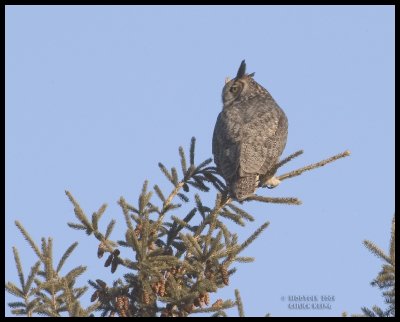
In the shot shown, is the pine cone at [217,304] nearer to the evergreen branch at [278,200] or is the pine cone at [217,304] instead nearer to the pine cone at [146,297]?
the pine cone at [146,297]

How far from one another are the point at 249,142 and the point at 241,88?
2204 mm

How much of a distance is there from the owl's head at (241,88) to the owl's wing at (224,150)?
1.20 metres

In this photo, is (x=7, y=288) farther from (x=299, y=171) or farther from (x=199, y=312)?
(x=299, y=171)

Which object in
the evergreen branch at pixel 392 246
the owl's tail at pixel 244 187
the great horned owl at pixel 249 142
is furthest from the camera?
the great horned owl at pixel 249 142

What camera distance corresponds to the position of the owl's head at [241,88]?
34.4 ft

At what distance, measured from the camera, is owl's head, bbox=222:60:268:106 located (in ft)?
34.4

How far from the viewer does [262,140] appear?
873 cm

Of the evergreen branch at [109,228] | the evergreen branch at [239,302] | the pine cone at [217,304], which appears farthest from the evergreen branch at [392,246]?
the evergreen branch at [109,228]

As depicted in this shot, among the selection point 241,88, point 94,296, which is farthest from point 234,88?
point 94,296

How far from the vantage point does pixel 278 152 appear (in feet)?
29.2

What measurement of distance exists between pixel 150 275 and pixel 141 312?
30cm

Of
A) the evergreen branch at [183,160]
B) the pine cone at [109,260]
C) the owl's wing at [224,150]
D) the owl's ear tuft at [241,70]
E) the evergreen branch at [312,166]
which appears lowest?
the pine cone at [109,260]

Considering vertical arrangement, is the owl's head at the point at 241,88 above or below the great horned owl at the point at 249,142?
above
